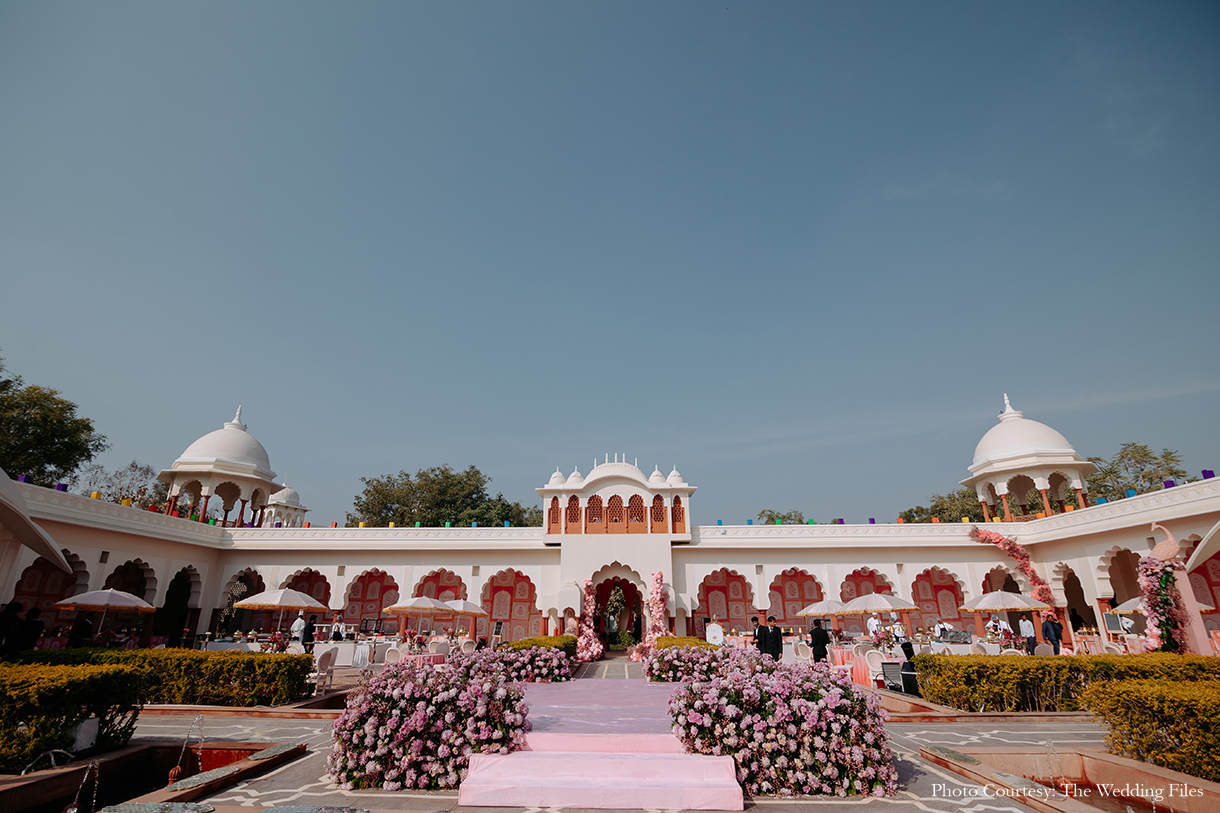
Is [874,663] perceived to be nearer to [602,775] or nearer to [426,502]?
[602,775]

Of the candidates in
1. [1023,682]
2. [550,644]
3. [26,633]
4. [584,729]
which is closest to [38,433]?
[26,633]

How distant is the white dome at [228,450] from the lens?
70.1 feet

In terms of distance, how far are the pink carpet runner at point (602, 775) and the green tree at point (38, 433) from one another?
84.8 ft

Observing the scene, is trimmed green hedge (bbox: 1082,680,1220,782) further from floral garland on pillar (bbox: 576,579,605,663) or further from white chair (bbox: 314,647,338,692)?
floral garland on pillar (bbox: 576,579,605,663)

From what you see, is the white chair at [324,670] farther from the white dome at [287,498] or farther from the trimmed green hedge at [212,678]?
the white dome at [287,498]

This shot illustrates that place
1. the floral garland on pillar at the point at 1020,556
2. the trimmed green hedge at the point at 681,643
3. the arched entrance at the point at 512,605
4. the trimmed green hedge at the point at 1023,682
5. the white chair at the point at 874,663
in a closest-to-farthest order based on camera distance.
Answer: the trimmed green hedge at the point at 1023,682, the white chair at the point at 874,663, the trimmed green hedge at the point at 681,643, the floral garland on pillar at the point at 1020,556, the arched entrance at the point at 512,605

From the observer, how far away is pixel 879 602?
1391 centimetres

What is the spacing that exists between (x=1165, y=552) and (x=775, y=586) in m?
13.7

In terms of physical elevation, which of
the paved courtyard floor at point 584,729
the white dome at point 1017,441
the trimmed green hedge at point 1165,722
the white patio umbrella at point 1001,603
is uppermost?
the white dome at point 1017,441

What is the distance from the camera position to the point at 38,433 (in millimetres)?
21828

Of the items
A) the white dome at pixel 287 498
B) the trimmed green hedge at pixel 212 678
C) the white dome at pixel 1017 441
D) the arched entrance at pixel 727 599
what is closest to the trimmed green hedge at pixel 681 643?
the trimmed green hedge at pixel 212 678

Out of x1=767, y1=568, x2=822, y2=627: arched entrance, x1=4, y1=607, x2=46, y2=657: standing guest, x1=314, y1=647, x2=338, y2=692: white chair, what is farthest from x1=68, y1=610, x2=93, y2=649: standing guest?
x1=767, y1=568, x2=822, y2=627: arched entrance

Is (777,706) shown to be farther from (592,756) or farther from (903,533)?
(903,533)

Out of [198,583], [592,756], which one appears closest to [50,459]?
[198,583]
